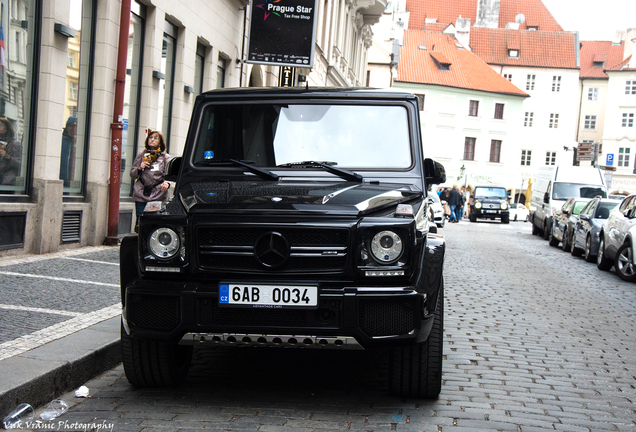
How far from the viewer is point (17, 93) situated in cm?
1041

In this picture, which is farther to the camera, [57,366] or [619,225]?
[619,225]

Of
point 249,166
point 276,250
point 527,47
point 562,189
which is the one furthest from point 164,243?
point 527,47

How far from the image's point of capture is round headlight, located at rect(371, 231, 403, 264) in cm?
437

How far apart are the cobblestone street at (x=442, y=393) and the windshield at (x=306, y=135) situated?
1.48m

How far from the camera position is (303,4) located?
1653 centimetres

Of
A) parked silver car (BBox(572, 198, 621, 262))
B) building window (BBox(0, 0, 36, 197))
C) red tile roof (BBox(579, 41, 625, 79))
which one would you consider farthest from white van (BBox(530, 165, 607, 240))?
red tile roof (BBox(579, 41, 625, 79))

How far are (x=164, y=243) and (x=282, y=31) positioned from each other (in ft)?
42.0

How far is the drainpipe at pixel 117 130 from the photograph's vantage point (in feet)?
41.0

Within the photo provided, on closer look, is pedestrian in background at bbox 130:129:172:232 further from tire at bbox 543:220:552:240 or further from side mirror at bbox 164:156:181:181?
tire at bbox 543:220:552:240

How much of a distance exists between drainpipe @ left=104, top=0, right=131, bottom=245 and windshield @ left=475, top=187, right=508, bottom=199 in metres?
31.5

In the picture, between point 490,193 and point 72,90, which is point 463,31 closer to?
point 490,193

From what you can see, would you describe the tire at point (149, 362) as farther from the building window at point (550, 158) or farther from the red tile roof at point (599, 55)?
the red tile roof at point (599, 55)

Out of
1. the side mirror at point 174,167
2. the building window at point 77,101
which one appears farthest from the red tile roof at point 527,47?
the side mirror at point 174,167

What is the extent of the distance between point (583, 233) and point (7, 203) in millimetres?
13374
